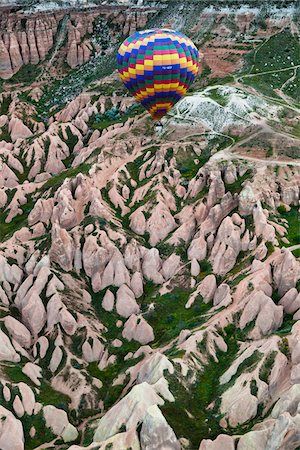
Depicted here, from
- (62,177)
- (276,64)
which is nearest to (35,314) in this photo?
(62,177)

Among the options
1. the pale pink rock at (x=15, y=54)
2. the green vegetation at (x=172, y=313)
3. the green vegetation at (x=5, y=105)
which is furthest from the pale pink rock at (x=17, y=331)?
the pale pink rock at (x=15, y=54)

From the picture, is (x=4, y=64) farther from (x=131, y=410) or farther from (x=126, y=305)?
(x=131, y=410)

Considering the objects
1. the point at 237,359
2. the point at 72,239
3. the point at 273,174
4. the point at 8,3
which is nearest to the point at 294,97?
the point at 273,174

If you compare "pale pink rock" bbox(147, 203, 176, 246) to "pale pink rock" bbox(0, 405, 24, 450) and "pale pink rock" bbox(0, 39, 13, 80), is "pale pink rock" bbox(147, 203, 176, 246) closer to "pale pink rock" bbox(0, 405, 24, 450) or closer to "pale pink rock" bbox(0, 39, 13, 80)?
"pale pink rock" bbox(0, 405, 24, 450)

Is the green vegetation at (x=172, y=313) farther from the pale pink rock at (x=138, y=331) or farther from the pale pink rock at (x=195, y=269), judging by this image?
the pale pink rock at (x=195, y=269)

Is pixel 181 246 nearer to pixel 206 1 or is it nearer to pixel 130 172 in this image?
pixel 130 172

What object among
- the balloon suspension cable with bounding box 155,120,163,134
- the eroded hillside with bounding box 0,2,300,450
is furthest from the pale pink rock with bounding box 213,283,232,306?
the balloon suspension cable with bounding box 155,120,163,134
